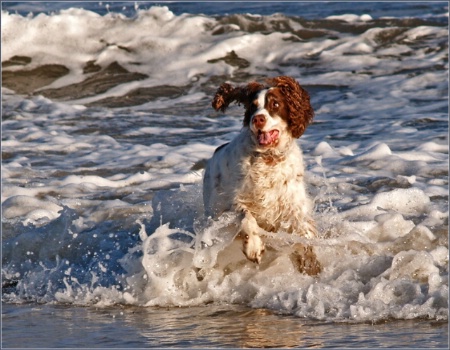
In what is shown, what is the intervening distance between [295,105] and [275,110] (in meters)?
0.17

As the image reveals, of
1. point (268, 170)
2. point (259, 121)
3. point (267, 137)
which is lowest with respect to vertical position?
point (268, 170)

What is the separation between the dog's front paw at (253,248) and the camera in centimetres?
677

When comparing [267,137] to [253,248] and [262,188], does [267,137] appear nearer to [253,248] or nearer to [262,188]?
[262,188]

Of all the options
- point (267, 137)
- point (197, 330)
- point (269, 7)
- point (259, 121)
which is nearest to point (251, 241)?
point (267, 137)

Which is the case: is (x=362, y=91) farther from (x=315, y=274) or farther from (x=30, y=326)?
(x=30, y=326)

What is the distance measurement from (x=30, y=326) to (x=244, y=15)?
13.8 m

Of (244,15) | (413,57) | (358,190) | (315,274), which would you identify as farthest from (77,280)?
(244,15)

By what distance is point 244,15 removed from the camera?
63.6 feet

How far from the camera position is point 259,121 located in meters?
6.62

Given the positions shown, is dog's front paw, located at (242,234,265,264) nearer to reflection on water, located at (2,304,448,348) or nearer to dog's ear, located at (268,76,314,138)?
reflection on water, located at (2,304,448,348)

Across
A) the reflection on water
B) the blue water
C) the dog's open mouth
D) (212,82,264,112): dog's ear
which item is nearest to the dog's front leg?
the reflection on water

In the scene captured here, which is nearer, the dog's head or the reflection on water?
the reflection on water

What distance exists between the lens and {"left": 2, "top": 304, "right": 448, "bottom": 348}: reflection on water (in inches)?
221

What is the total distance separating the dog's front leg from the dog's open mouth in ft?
1.79
